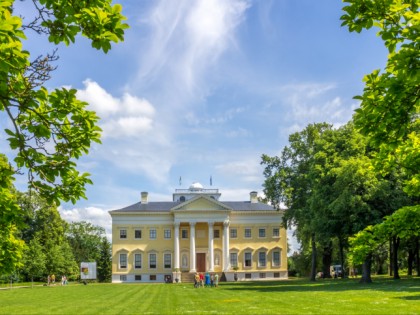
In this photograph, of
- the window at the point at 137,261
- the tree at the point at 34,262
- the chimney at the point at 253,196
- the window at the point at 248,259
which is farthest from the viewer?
the chimney at the point at 253,196

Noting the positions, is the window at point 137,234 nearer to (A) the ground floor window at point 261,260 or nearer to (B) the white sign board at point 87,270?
(B) the white sign board at point 87,270

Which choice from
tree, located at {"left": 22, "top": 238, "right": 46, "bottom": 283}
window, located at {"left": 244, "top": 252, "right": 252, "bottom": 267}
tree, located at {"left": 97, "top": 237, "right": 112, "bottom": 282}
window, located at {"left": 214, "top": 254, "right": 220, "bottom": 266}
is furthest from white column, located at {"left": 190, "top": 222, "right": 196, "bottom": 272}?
tree, located at {"left": 97, "top": 237, "right": 112, "bottom": 282}

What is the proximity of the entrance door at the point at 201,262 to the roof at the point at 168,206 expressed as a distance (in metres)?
7.72

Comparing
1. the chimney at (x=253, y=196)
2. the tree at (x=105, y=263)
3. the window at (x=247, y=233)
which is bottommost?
the tree at (x=105, y=263)

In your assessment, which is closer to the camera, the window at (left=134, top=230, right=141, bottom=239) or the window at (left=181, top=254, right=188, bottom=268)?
the window at (left=181, top=254, right=188, bottom=268)

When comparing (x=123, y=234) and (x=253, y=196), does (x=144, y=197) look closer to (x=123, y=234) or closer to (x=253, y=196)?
(x=123, y=234)

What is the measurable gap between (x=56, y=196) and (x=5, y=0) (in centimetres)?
342

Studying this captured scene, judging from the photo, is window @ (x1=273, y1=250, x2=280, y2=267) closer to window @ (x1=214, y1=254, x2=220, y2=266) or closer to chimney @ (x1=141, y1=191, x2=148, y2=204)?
window @ (x1=214, y1=254, x2=220, y2=266)

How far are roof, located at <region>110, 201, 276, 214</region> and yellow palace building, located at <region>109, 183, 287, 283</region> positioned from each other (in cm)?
14

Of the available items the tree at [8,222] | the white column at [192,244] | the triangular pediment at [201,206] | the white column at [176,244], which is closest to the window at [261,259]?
the triangular pediment at [201,206]

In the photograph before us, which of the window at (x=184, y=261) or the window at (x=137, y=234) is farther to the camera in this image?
the window at (x=137, y=234)

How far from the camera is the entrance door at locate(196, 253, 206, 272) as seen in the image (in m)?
69.5

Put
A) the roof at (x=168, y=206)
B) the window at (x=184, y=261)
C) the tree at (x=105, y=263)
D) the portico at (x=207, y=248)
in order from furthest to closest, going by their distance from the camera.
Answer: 1. the tree at (x=105, y=263)
2. the roof at (x=168, y=206)
3. the window at (x=184, y=261)
4. the portico at (x=207, y=248)

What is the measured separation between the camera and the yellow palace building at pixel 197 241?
2699 inches
